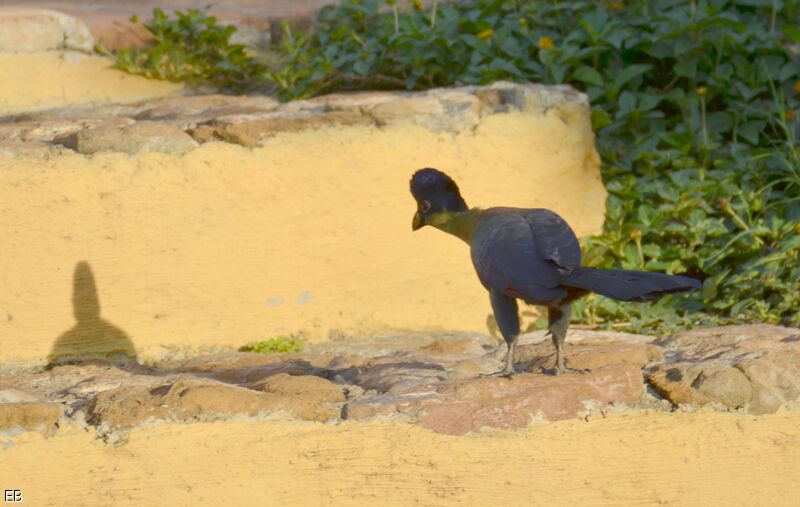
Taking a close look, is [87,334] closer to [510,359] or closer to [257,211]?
[257,211]

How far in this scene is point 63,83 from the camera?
6.67 metres

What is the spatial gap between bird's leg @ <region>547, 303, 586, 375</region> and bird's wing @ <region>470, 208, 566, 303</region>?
0.22 meters

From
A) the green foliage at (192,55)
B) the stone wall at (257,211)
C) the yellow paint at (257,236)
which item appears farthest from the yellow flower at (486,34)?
the green foliage at (192,55)

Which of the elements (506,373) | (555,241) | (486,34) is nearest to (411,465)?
(506,373)

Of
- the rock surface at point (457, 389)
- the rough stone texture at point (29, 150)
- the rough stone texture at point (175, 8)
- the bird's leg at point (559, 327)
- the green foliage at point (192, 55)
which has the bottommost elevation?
the rock surface at point (457, 389)

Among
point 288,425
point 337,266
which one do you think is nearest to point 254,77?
point 337,266

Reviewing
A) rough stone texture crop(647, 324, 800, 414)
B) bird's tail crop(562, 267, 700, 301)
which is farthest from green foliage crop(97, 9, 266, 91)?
bird's tail crop(562, 267, 700, 301)

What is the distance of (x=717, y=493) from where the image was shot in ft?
12.6

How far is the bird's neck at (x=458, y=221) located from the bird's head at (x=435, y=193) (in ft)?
0.04

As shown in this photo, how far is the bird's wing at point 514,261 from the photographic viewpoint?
12.7ft

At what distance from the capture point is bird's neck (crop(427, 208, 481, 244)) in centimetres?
441

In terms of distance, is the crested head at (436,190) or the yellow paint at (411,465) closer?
the yellow paint at (411,465)

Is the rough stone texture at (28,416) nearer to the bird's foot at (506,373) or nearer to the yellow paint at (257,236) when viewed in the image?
the yellow paint at (257,236)

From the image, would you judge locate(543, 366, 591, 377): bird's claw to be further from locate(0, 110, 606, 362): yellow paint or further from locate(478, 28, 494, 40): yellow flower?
locate(478, 28, 494, 40): yellow flower
